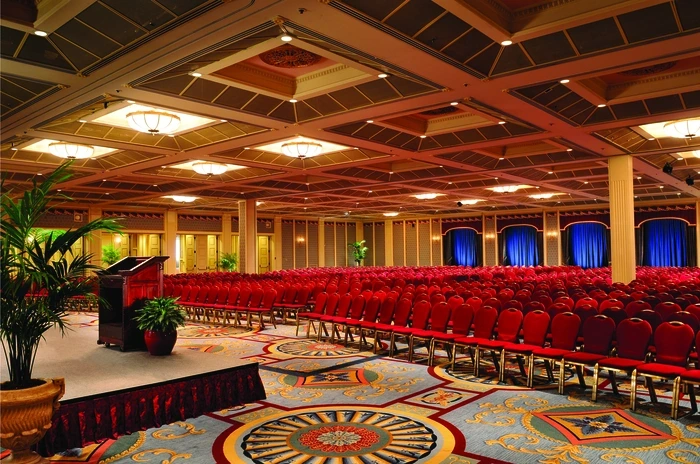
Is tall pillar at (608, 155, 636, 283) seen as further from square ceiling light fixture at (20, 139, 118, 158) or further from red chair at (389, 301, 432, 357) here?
square ceiling light fixture at (20, 139, 118, 158)

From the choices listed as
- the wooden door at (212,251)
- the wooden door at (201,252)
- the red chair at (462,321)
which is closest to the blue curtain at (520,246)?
the wooden door at (212,251)

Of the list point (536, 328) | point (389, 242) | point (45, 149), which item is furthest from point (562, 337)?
point (389, 242)

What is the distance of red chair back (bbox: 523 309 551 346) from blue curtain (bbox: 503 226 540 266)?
24142mm

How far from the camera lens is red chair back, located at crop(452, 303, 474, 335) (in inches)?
316

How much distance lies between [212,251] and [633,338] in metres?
25.0

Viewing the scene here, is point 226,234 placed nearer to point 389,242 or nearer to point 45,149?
point 389,242

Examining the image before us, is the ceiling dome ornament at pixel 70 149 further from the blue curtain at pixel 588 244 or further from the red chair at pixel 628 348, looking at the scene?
the blue curtain at pixel 588 244

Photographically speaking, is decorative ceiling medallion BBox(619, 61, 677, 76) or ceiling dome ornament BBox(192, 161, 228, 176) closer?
decorative ceiling medallion BBox(619, 61, 677, 76)

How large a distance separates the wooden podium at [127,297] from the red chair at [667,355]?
18.5ft

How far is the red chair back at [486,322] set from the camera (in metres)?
7.52

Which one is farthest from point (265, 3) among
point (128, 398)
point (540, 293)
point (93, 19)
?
Answer: point (540, 293)

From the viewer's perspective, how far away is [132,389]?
5004mm

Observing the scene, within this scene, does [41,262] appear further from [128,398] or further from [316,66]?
[316,66]

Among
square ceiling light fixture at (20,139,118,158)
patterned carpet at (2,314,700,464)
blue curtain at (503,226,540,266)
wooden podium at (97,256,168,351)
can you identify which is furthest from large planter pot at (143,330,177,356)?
blue curtain at (503,226,540,266)
